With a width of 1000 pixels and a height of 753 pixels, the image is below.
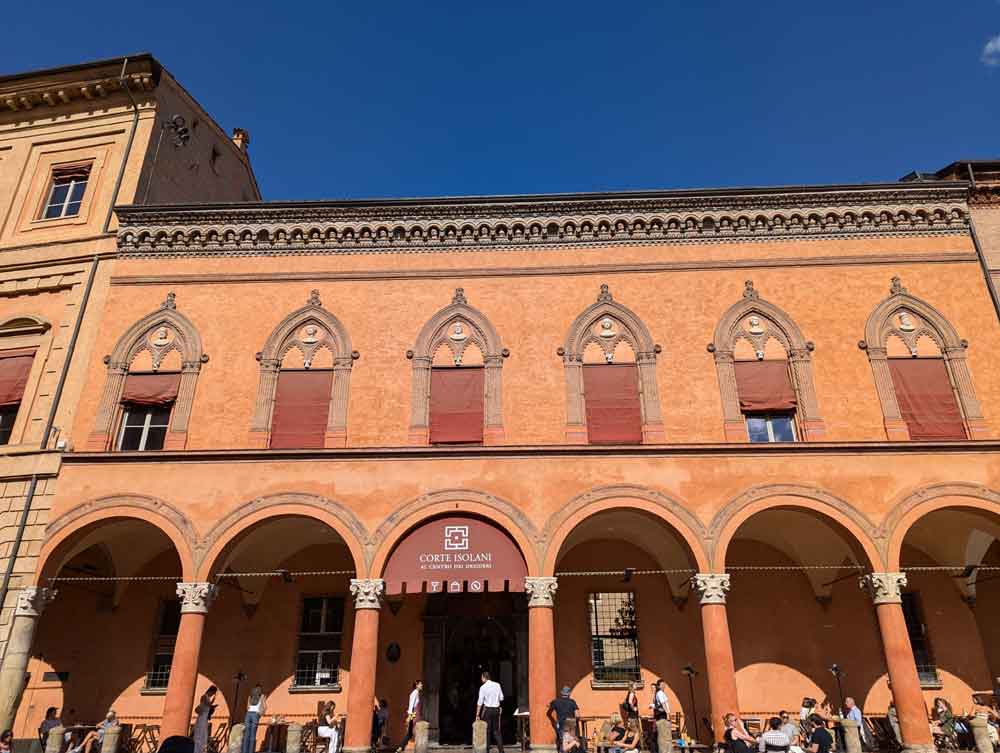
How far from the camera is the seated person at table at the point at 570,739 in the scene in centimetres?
1223

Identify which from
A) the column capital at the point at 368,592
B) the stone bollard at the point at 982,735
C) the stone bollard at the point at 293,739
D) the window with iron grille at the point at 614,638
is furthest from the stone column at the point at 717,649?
the stone bollard at the point at 293,739

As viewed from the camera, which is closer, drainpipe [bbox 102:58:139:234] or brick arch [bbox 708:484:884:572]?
→ brick arch [bbox 708:484:884:572]

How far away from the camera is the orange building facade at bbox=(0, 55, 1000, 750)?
15.9 m

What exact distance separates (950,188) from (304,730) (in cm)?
2054

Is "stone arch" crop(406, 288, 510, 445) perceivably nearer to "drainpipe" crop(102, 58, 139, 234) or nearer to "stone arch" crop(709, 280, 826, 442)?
"stone arch" crop(709, 280, 826, 442)

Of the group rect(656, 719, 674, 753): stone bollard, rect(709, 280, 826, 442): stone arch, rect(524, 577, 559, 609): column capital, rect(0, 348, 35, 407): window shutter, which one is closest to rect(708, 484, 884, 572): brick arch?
rect(709, 280, 826, 442): stone arch

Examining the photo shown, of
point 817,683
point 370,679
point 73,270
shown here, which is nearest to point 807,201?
point 817,683

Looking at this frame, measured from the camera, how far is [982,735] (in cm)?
1398

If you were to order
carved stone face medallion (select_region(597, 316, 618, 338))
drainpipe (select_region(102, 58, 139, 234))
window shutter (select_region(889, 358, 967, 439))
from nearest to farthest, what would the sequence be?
1. window shutter (select_region(889, 358, 967, 439))
2. carved stone face medallion (select_region(597, 316, 618, 338))
3. drainpipe (select_region(102, 58, 139, 234))

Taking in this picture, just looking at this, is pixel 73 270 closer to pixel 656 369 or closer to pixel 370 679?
pixel 370 679

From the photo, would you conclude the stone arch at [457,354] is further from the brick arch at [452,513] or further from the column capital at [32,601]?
the column capital at [32,601]

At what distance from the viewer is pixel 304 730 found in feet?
52.1

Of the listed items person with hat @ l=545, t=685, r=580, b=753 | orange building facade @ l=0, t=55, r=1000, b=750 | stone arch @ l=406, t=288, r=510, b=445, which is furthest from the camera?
stone arch @ l=406, t=288, r=510, b=445

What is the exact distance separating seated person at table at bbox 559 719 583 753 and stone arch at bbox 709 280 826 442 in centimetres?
737
